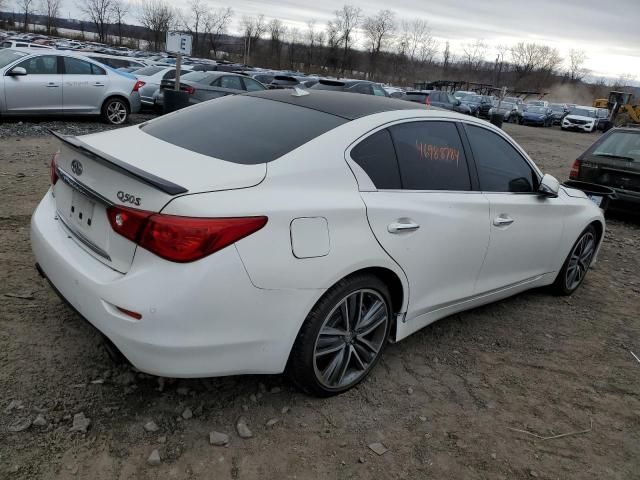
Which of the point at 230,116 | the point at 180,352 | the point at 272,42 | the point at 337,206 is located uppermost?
the point at 272,42

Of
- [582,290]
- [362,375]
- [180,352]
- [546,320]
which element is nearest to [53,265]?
[180,352]

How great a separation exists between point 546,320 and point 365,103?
94.7 inches

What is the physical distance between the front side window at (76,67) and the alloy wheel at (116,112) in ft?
2.61

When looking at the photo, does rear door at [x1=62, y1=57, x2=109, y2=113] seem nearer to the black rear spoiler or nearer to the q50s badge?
the black rear spoiler

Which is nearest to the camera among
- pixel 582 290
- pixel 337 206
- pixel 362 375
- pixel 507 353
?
pixel 337 206

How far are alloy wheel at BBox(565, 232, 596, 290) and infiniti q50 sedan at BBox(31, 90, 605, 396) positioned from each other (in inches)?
50.9

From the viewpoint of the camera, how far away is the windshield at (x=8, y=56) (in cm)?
1027

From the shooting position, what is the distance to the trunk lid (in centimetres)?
229

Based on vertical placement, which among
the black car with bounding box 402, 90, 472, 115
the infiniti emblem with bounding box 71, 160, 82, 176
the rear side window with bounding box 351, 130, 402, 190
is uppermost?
the black car with bounding box 402, 90, 472, 115

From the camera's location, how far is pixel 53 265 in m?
2.70

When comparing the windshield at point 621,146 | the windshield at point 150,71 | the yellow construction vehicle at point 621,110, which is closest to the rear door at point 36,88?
the windshield at point 150,71

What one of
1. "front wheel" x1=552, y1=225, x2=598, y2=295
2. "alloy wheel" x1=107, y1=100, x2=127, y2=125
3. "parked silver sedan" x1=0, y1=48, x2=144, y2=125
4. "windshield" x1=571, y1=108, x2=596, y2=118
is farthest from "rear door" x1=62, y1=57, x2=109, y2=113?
"windshield" x1=571, y1=108, x2=596, y2=118

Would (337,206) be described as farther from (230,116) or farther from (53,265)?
(53,265)

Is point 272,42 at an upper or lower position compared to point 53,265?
upper
